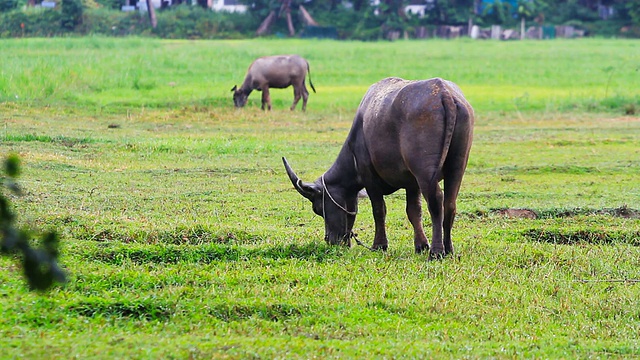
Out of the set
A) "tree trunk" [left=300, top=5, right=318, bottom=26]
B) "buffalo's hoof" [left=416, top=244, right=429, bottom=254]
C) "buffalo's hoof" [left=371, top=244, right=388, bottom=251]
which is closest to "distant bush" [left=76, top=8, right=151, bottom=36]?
"tree trunk" [left=300, top=5, right=318, bottom=26]

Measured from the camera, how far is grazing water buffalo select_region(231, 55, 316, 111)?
25.9 metres

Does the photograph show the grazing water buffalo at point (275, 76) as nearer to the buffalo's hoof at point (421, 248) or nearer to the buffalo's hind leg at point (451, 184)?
the buffalo's hoof at point (421, 248)

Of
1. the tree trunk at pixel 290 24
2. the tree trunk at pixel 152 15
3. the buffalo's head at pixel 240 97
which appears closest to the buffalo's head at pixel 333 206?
the buffalo's head at pixel 240 97

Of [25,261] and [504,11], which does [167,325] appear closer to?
[25,261]

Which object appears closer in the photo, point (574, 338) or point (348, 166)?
point (574, 338)

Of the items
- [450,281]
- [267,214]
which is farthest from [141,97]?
[450,281]

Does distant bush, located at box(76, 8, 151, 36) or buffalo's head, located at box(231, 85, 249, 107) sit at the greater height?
distant bush, located at box(76, 8, 151, 36)

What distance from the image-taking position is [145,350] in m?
5.09

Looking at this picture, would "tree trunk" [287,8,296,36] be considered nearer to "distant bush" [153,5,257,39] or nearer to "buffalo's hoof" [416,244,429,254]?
"distant bush" [153,5,257,39]

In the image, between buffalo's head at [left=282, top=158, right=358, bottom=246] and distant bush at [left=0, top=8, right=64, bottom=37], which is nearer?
buffalo's head at [left=282, top=158, right=358, bottom=246]

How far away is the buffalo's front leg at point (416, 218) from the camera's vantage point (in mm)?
8430

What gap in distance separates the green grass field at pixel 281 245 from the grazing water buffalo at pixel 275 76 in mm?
2505

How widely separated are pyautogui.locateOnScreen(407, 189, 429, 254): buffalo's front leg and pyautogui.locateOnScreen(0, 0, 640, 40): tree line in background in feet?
150

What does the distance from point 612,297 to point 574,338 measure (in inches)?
45.4
